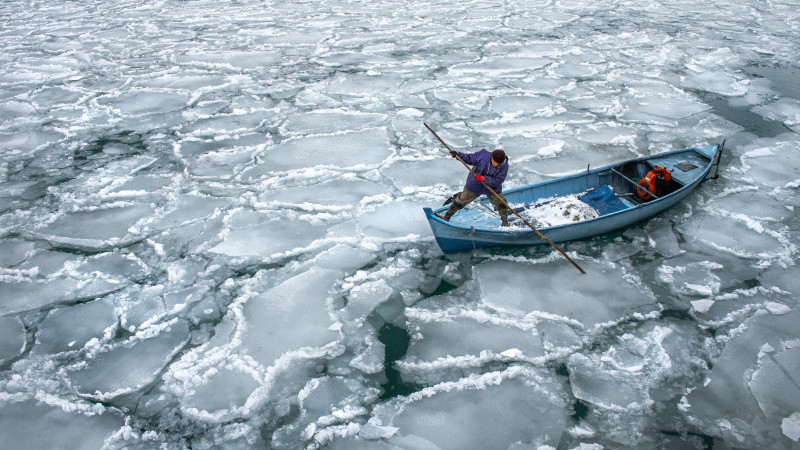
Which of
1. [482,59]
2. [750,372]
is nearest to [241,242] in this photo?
[750,372]

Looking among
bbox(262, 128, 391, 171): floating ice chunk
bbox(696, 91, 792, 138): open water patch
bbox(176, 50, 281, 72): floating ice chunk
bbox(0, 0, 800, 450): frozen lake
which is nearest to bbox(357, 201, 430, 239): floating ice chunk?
bbox(0, 0, 800, 450): frozen lake

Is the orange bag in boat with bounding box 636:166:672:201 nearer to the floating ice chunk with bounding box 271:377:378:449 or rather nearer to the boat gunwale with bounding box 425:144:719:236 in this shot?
the boat gunwale with bounding box 425:144:719:236

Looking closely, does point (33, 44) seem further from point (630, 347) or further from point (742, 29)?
point (742, 29)

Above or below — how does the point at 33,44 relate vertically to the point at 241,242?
above

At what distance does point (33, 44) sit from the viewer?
7.92 m

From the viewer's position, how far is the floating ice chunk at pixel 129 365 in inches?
96.0

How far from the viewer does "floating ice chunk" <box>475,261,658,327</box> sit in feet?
9.24

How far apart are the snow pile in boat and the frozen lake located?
0.78 ft

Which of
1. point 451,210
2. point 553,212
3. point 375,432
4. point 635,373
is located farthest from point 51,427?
point 553,212

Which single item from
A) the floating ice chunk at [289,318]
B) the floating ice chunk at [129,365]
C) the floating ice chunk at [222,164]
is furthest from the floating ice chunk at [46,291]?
the floating ice chunk at [222,164]

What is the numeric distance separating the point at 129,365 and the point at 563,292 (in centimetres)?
254

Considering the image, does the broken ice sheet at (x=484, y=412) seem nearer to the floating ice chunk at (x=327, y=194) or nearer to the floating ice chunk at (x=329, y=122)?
the floating ice chunk at (x=327, y=194)

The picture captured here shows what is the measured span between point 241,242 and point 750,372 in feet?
10.4

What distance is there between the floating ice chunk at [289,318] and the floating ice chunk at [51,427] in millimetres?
735
